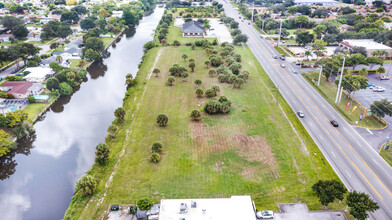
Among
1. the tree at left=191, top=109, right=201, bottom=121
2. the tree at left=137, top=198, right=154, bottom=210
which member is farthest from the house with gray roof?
the tree at left=137, top=198, right=154, bottom=210

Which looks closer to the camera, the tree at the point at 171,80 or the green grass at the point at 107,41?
the tree at the point at 171,80

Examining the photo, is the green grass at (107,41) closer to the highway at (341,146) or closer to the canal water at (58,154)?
the canal water at (58,154)

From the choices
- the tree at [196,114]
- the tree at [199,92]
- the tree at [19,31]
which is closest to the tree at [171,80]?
the tree at [199,92]

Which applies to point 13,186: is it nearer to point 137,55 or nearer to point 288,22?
point 137,55

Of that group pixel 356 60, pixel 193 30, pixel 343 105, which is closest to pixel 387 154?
pixel 343 105

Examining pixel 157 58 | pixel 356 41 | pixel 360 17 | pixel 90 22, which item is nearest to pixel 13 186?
pixel 157 58

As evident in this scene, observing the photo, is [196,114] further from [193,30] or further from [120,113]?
[193,30]

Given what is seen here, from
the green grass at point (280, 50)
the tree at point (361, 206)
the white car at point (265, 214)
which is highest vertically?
the tree at point (361, 206)
